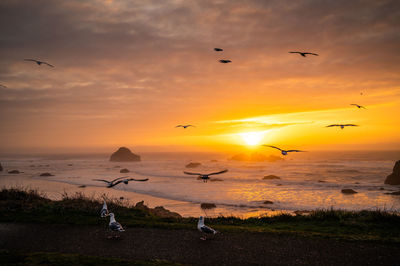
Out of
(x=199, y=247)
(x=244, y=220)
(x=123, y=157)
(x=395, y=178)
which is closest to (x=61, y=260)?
(x=199, y=247)

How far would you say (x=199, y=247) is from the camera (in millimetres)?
10281

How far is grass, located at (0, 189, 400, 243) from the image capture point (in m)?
12.2

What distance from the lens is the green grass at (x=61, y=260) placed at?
842cm

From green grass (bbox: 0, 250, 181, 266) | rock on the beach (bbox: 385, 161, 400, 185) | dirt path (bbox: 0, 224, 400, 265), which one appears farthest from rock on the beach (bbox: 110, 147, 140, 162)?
green grass (bbox: 0, 250, 181, 266)

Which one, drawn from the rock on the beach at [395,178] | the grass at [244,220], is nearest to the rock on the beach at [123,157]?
the rock on the beach at [395,178]

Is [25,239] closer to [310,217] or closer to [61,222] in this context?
[61,222]

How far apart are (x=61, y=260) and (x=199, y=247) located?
4.99 meters

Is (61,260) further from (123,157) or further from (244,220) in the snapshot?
(123,157)

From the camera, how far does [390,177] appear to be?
156 feet

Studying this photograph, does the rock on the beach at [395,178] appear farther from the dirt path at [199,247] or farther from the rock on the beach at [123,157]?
the rock on the beach at [123,157]

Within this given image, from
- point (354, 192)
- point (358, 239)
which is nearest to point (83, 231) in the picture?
point (358, 239)

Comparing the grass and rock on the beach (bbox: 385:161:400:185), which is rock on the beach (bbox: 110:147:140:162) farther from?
the grass

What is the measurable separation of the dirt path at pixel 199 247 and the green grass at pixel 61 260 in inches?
26.4

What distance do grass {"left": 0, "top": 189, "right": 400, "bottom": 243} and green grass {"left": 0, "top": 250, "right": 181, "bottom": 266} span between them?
435 centimetres
